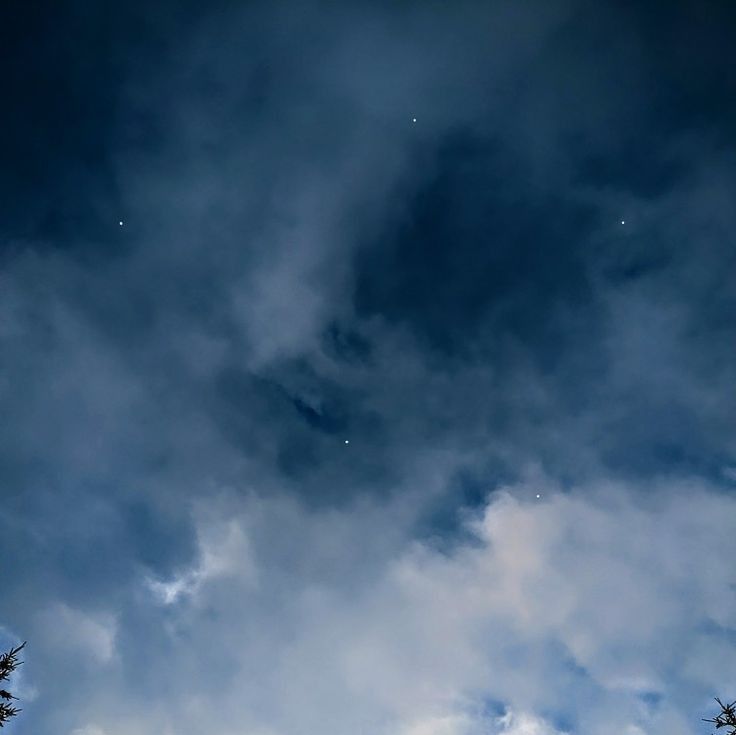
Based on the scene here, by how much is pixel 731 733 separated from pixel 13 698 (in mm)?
45342

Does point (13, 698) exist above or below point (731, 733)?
below

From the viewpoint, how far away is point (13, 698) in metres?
29.3

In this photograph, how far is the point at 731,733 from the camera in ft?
98.4
